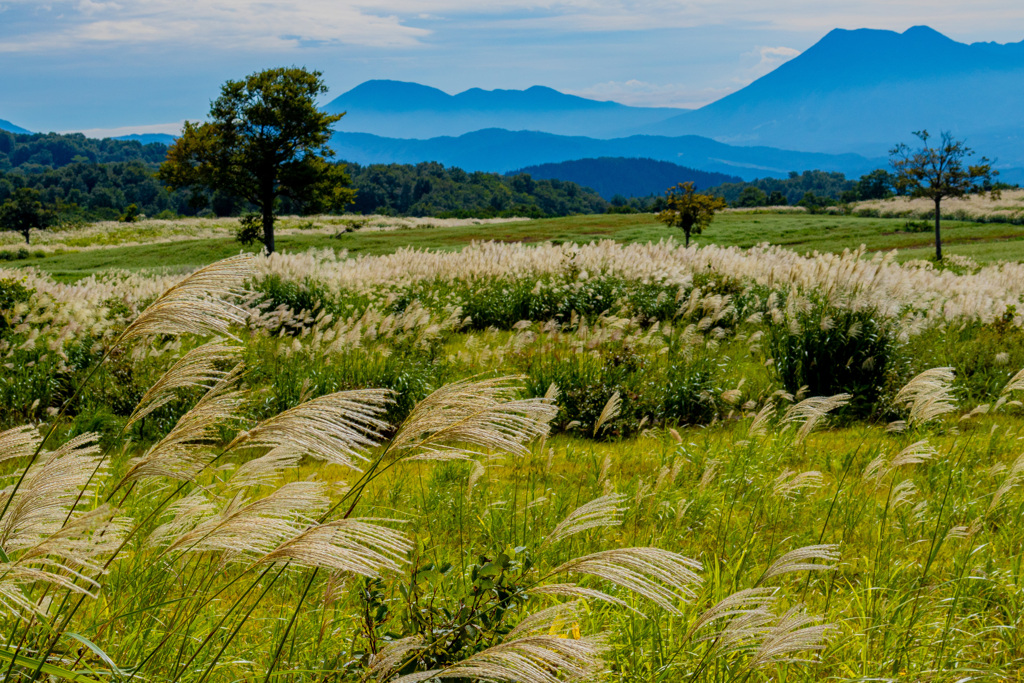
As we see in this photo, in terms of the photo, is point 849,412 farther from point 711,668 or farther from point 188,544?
point 188,544

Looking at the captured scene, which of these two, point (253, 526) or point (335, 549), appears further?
point (253, 526)

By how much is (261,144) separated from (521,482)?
2627 centimetres

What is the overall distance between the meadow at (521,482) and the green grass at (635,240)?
2415 centimetres

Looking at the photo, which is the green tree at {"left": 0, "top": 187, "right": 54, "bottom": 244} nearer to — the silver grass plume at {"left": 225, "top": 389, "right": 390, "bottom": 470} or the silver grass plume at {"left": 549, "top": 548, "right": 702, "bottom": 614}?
the silver grass plume at {"left": 225, "top": 389, "right": 390, "bottom": 470}

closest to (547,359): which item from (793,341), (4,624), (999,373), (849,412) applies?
(793,341)

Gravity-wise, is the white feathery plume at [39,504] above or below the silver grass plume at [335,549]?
below

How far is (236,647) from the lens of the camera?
277cm

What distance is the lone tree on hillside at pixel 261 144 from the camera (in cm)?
2695

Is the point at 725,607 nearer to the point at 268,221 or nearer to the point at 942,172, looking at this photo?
the point at 268,221

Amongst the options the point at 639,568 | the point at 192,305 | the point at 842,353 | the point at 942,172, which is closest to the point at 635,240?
the point at 942,172

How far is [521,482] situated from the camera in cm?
507

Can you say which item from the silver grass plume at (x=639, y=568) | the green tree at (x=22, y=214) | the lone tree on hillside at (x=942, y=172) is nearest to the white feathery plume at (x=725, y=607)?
the silver grass plume at (x=639, y=568)

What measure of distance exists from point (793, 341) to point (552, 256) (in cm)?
657

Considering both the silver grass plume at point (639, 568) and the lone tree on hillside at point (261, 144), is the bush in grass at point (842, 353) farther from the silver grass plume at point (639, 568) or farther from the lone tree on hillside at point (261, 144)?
the lone tree on hillside at point (261, 144)
